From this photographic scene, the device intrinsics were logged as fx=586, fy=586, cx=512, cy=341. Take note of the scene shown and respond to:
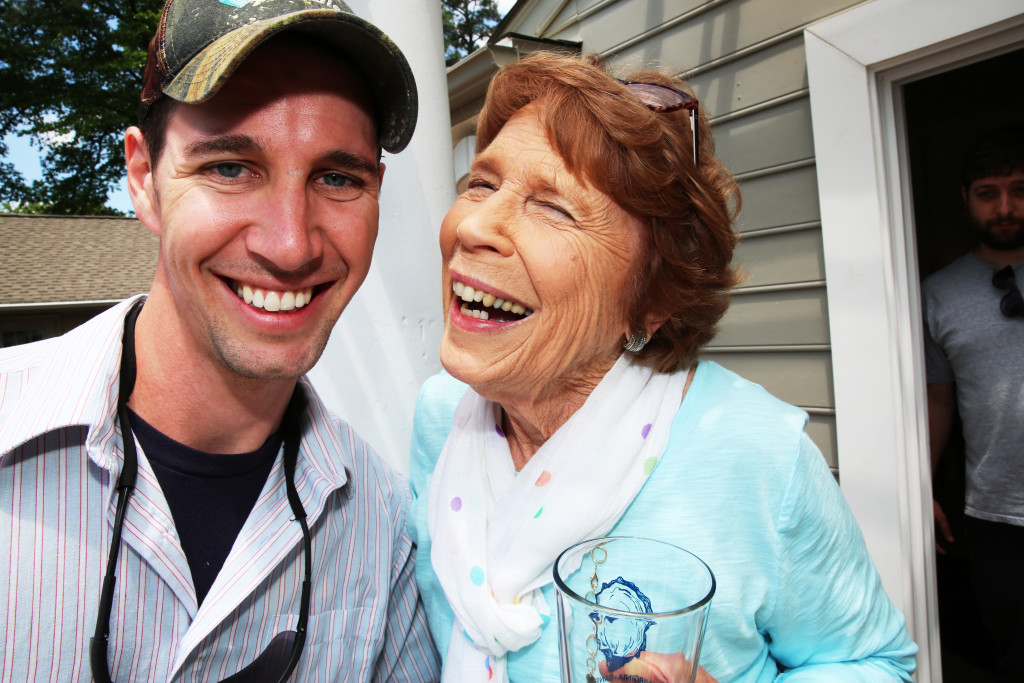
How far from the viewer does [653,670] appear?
0.79 metres

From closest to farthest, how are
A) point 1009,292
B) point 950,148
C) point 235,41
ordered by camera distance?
point 235,41, point 1009,292, point 950,148

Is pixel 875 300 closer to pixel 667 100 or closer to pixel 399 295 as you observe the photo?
pixel 667 100

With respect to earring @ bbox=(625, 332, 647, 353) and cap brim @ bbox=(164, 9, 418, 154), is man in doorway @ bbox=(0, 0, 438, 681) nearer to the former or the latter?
cap brim @ bbox=(164, 9, 418, 154)

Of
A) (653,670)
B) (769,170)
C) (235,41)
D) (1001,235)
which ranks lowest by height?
(653,670)

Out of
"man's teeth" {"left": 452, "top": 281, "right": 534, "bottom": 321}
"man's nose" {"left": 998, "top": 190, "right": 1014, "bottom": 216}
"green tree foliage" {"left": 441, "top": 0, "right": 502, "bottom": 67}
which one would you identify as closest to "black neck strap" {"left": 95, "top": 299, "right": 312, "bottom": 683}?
Answer: "man's teeth" {"left": 452, "top": 281, "right": 534, "bottom": 321}

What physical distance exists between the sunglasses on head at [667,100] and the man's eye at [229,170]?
2.98 ft

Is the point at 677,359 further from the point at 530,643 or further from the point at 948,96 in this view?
the point at 948,96

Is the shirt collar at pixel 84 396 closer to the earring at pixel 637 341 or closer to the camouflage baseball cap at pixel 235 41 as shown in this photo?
the camouflage baseball cap at pixel 235 41

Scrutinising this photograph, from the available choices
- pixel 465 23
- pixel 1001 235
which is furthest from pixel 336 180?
pixel 465 23

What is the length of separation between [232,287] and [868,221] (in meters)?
2.43

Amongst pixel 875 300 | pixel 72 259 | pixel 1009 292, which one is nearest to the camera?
pixel 875 300

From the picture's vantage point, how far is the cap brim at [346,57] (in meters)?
1.16

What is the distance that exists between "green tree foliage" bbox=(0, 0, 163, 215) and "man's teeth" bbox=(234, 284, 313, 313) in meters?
21.7

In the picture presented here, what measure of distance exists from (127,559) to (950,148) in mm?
6132
